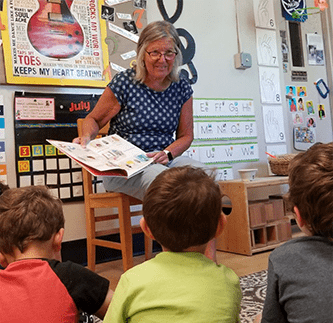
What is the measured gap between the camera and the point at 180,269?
2.42ft

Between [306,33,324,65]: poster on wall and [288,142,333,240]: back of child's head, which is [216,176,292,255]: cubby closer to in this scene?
[306,33,324,65]: poster on wall

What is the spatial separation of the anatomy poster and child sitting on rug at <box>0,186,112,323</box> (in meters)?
1.48

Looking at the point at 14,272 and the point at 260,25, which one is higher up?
the point at 260,25

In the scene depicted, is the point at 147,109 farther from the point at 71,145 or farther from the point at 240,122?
the point at 240,122

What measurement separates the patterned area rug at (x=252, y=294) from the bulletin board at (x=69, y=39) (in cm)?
139

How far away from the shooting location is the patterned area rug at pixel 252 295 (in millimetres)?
1385

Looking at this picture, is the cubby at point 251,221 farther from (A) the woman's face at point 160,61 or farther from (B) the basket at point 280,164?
(A) the woman's face at point 160,61

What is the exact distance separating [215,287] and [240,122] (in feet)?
8.03

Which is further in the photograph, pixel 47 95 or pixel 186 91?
pixel 47 95

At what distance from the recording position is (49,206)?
959mm

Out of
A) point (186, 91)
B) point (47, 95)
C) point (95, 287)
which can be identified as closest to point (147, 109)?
point (186, 91)

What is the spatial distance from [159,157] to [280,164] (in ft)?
4.16

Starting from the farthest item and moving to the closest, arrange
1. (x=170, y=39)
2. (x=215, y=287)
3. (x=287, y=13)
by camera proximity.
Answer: (x=287, y=13) → (x=170, y=39) → (x=215, y=287)

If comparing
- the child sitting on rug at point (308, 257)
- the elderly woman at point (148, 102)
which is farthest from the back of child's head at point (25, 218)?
the elderly woman at point (148, 102)
